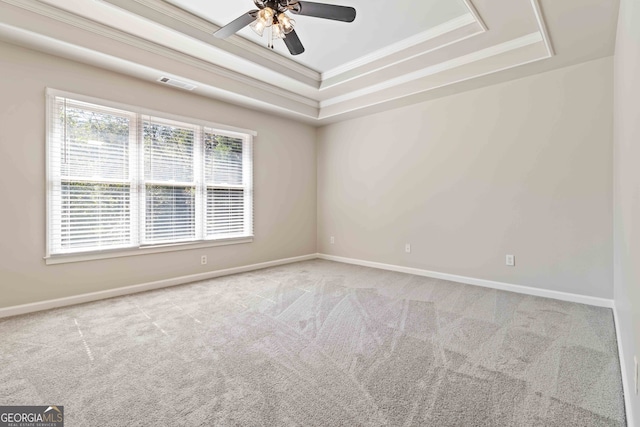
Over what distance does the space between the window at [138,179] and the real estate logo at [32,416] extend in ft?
6.65

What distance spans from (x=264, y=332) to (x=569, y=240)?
137 inches

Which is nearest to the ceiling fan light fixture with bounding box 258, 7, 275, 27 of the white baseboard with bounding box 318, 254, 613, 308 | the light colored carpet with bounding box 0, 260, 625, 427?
the light colored carpet with bounding box 0, 260, 625, 427

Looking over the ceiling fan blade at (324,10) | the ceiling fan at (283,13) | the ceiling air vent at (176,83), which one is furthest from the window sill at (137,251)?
the ceiling fan blade at (324,10)

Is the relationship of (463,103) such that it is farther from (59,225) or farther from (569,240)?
(59,225)

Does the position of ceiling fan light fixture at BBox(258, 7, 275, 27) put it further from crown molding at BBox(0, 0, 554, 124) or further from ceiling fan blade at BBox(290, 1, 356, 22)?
crown molding at BBox(0, 0, 554, 124)

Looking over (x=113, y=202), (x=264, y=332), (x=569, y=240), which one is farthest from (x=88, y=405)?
(x=569, y=240)

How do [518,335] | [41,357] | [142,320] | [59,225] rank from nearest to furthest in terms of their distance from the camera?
[41,357] < [518,335] < [142,320] < [59,225]

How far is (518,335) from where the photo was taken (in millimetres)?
2564

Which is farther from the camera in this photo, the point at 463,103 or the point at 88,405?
the point at 463,103

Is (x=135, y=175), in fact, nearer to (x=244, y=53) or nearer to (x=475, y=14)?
(x=244, y=53)

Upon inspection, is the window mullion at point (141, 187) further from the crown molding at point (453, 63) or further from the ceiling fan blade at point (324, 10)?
the crown molding at point (453, 63)

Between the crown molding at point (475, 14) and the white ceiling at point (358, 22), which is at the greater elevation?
the white ceiling at point (358, 22)

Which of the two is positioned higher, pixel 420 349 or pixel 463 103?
pixel 463 103

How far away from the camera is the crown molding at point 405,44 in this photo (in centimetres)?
310
